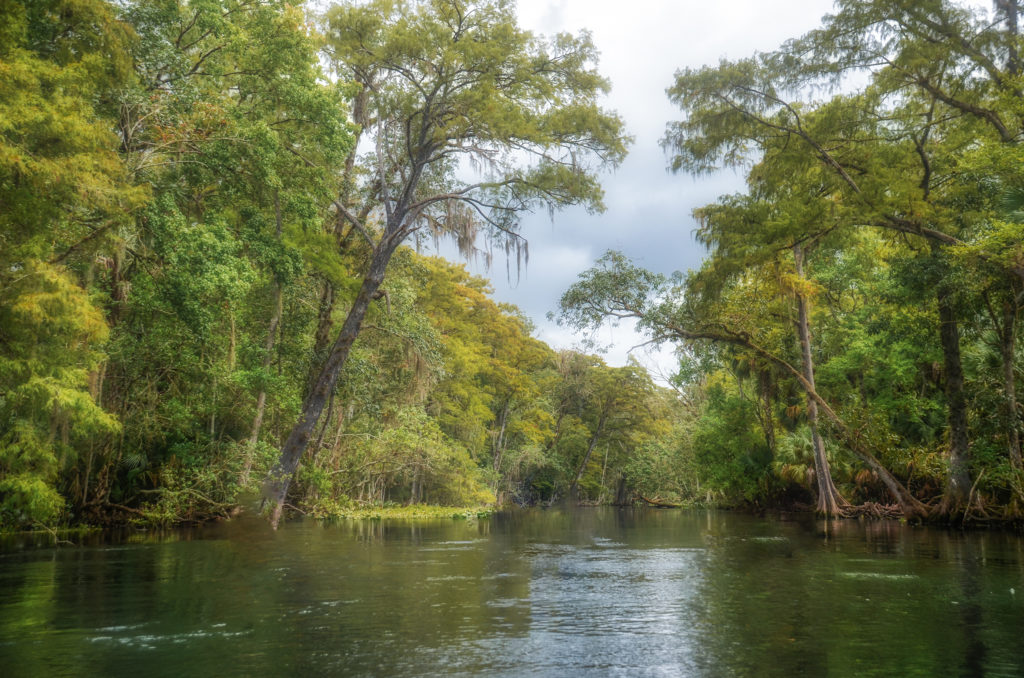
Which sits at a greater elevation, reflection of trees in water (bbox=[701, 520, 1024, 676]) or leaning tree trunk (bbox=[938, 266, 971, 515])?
leaning tree trunk (bbox=[938, 266, 971, 515])

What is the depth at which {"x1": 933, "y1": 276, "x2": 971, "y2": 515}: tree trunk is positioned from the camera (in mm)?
16375

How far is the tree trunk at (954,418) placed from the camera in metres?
16.4

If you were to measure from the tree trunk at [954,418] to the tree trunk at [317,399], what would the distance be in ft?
44.2

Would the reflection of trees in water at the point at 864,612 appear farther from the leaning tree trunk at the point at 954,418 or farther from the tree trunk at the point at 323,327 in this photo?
the tree trunk at the point at 323,327

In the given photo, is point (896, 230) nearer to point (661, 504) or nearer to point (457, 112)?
point (457, 112)

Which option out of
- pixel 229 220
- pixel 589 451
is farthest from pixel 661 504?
pixel 229 220

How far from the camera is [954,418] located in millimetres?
16828

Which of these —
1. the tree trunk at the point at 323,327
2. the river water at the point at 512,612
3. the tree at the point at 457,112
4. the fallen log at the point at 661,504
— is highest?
the tree at the point at 457,112

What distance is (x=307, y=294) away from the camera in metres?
23.8

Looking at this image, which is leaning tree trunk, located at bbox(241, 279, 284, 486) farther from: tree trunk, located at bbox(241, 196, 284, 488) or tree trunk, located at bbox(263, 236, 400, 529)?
tree trunk, located at bbox(263, 236, 400, 529)

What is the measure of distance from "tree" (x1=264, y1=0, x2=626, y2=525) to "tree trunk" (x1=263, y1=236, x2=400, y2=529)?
0.03m

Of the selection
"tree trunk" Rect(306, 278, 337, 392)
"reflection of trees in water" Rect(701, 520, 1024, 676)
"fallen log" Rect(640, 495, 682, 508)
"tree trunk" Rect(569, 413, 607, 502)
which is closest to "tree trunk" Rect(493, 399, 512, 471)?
"fallen log" Rect(640, 495, 682, 508)

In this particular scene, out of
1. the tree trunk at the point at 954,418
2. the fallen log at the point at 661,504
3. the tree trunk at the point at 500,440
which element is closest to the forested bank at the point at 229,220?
the tree trunk at the point at 954,418

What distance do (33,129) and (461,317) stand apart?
30568 millimetres
